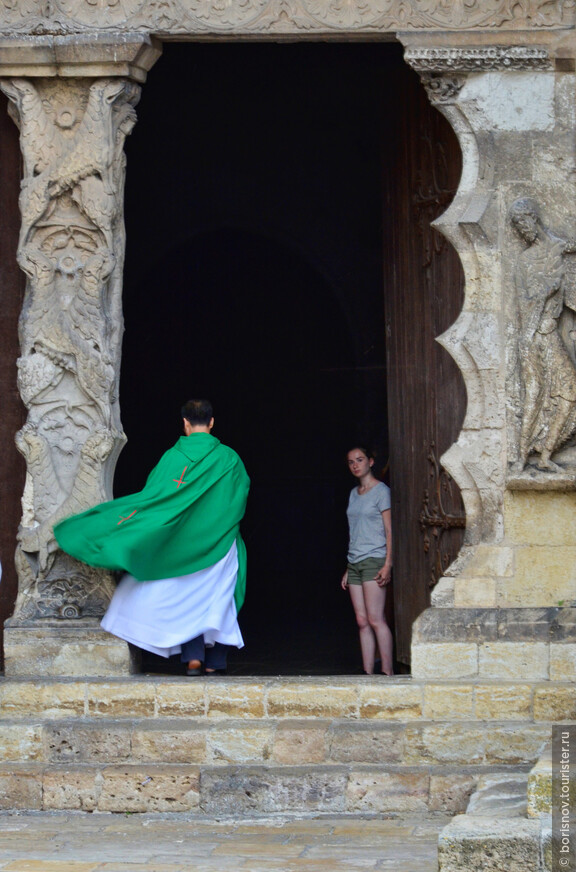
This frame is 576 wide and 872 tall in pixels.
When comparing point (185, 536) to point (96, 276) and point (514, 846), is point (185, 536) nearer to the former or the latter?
point (96, 276)

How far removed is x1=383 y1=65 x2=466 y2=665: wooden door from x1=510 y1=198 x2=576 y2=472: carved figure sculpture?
0.66 m

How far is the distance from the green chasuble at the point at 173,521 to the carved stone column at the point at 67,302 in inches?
8.7

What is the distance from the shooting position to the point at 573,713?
25.2 ft

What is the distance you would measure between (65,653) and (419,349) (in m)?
3.09

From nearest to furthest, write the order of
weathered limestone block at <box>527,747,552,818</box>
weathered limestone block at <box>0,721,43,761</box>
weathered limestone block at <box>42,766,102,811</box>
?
weathered limestone block at <box>527,747,552,818</box>
weathered limestone block at <box>42,766,102,811</box>
weathered limestone block at <box>0,721,43,761</box>

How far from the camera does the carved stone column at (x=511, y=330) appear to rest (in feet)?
26.6

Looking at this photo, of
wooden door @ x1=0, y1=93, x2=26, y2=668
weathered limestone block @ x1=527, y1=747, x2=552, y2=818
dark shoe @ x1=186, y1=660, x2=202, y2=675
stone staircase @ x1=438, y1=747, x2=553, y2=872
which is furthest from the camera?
wooden door @ x1=0, y1=93, x2=26, y2=668

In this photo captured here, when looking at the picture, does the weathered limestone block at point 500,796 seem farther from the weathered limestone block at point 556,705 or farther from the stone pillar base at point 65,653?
the stone pillar base at point 65,653

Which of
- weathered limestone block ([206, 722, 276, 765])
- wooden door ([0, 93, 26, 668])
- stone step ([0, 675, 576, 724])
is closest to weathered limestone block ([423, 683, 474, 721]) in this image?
stone step ([0, 675, 576, 724])

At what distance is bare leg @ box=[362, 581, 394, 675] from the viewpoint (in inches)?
362

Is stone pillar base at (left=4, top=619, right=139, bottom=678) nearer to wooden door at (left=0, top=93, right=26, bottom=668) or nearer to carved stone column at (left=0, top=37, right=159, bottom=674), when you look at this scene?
carved stone column at (left=0, top=37, right=159, bottom=674)

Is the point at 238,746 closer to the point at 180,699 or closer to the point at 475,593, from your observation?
the point at 180,699

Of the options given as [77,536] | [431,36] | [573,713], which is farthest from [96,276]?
[573,713]

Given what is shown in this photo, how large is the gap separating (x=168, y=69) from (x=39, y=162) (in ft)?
14.3
